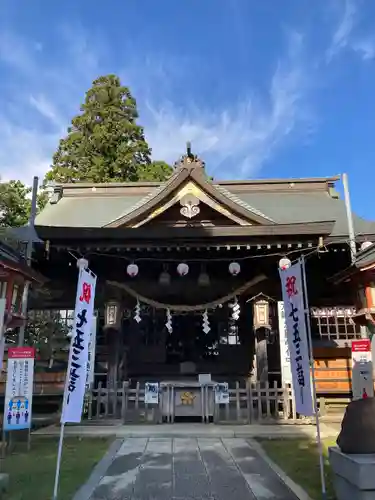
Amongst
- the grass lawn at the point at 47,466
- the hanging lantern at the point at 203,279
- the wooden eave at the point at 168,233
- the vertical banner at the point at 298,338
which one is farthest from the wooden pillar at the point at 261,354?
the vertical banner at the point at 298,338

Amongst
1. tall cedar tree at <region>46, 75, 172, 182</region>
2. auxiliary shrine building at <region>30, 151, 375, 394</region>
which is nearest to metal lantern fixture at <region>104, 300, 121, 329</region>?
auxiliary shrine building at <region>30, 151, 375, 394</region>

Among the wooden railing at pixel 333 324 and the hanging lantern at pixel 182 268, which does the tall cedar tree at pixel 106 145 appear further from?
the wooden railing at pixel 333 324

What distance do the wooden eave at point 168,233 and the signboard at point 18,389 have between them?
11.6 feet

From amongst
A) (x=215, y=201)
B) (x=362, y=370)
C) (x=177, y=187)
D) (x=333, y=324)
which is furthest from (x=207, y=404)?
(x=177, y=187)

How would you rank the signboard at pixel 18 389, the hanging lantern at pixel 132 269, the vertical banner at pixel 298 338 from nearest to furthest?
the vertical banner at pixel 298 338
the signboard at pixel 18 389
the hanging lantern at pixel 132 269

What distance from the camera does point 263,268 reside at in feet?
39.2

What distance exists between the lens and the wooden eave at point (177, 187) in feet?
38.6

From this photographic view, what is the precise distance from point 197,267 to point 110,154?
1884 cm

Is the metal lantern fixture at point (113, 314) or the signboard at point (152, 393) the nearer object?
the signboard at point (152, 393)

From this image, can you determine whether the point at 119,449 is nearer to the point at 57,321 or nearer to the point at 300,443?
the point at 300,443

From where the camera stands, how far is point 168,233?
36.1ft

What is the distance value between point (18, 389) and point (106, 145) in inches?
882

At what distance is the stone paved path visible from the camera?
5527 millimetres

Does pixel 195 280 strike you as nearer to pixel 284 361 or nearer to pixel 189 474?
pixel 284 361
